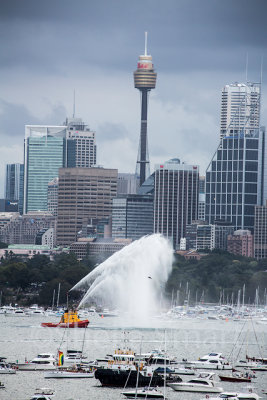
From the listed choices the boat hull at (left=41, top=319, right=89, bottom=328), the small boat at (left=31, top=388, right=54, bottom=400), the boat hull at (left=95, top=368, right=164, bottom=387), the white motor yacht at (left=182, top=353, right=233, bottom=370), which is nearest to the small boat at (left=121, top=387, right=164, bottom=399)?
the boat hull at (left=95, top=368, right=164, bottom=387)

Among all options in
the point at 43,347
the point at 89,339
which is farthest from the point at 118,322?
the point at 43,347

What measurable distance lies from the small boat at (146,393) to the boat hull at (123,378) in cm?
241

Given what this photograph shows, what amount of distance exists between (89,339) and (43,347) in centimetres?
1342

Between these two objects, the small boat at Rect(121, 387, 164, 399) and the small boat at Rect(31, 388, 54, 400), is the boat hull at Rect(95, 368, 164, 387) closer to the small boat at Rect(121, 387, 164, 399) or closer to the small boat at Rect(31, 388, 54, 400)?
the small boat at Rect(121, 387, 164, 399)

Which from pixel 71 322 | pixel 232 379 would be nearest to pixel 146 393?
pixel 232 379

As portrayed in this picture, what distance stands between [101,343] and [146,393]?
4832cm

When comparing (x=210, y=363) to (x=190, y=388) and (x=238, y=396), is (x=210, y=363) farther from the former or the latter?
(x=238, y=396)

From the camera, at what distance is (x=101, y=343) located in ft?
463

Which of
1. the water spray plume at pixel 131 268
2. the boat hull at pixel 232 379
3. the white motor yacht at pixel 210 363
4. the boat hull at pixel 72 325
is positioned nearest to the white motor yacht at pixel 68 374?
the boat hull at pixel 232 379

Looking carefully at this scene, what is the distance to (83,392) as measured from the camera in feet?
324

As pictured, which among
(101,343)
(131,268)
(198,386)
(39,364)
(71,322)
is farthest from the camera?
(131,268)

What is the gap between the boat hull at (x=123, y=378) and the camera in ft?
324

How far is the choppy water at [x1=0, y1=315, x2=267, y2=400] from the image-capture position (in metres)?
98.9

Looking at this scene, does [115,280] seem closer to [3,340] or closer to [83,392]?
[3,340]
